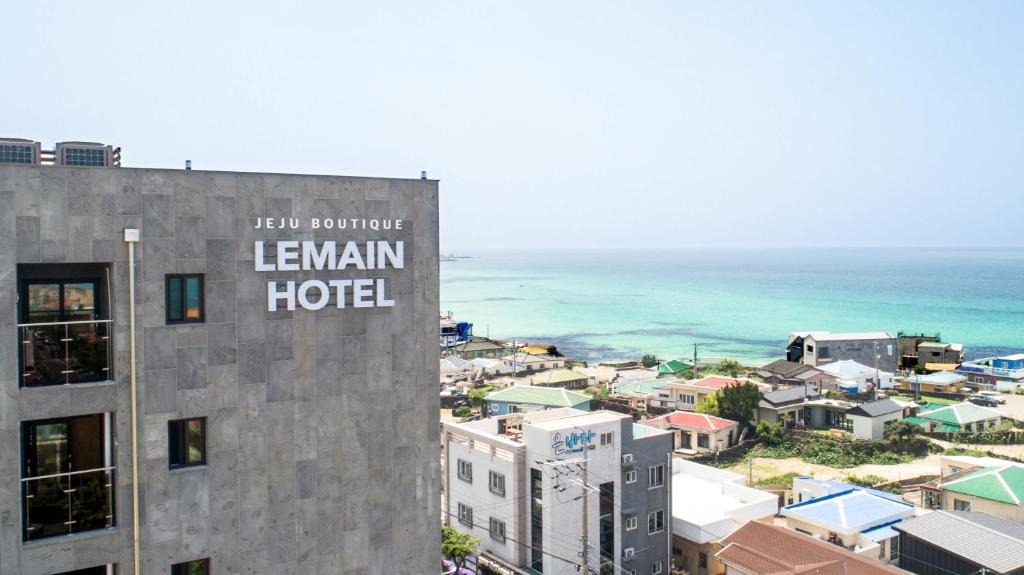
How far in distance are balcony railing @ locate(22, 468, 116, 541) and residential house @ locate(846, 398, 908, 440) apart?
51.9 meters

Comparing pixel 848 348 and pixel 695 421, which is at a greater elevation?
pixel 848 348

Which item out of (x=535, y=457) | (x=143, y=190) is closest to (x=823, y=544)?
(x=535, y=457)

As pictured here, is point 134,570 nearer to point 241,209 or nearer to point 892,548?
point 241,209

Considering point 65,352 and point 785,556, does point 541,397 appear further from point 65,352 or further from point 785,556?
point 65,352

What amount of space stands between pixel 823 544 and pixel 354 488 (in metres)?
19.0

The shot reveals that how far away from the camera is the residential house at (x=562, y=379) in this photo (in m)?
72.8

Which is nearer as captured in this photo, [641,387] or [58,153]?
[58,153]

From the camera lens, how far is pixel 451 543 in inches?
1021

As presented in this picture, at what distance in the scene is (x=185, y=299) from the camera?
10.2m

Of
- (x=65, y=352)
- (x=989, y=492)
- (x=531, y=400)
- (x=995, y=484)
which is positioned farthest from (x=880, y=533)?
(x=65, y=352)

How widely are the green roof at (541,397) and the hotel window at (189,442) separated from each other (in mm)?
41876

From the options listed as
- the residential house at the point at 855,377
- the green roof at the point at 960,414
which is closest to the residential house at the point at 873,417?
the green roof at the point at 960,414

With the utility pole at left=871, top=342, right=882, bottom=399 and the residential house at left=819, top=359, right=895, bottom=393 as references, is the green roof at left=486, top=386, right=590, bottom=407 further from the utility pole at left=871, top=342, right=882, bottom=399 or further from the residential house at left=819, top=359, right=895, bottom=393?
the utility pole at left=871, top=342, right=882, bottom=399

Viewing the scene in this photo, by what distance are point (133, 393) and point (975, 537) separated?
25203 mm
